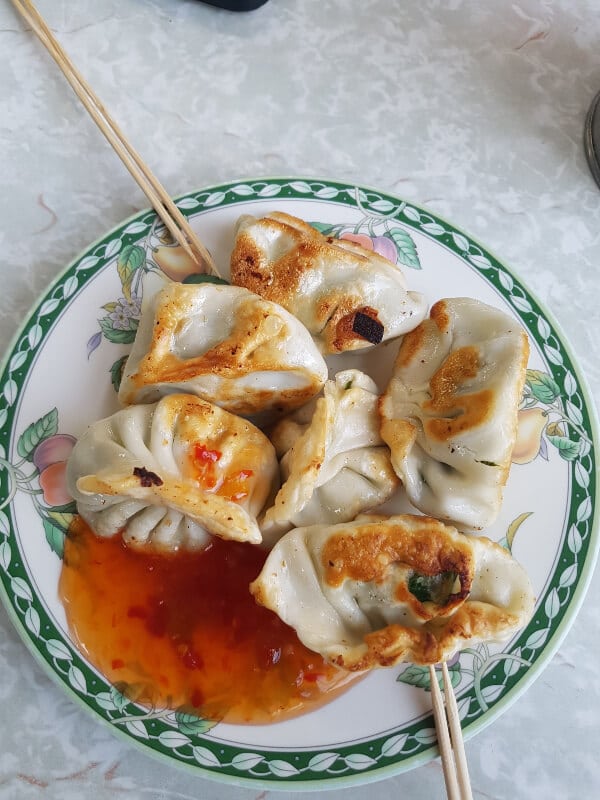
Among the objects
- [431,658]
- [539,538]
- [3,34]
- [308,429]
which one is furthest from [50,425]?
[3,34]

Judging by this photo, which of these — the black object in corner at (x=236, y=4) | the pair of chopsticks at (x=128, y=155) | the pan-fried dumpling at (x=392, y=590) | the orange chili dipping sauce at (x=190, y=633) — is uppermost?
the black object in corner at (x=236, y=4)

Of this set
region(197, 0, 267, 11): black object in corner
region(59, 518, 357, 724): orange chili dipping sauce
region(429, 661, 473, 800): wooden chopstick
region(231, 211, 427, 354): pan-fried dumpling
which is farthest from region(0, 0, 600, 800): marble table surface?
region(59, 518, 357, 724): orange chili dipping sauce

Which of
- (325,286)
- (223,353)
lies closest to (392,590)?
(223,353)

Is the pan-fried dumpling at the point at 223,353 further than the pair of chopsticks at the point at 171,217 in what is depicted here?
Yes

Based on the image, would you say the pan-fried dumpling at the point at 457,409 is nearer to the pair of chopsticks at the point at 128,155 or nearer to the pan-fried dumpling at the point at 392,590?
the pan-fried dumpling at the point at 392,590

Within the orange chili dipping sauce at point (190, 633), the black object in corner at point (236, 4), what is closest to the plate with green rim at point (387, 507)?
the orange chili dipping sauce at point (190, 633)

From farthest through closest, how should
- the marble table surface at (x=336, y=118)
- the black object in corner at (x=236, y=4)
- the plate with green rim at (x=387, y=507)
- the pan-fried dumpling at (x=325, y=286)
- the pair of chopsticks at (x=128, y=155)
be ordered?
the black object in corner at (x=236, y=4), the marble table surface at (x=336, y=118), the pair of chopsticks at (x=128, y=155), the pan-fried dumpling at (x=325, y=286), the plate with green rim at (x=387, y=507)
